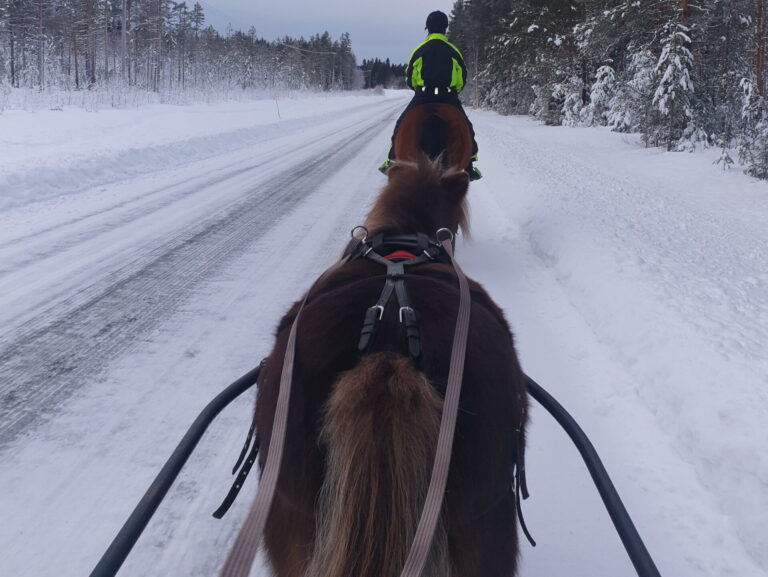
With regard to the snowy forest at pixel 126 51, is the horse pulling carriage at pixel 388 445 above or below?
below

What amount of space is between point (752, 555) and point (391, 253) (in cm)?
188

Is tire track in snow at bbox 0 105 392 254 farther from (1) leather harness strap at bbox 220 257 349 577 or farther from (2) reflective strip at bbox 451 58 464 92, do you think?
(1) leather harness strap at bbox 220 257 349 577

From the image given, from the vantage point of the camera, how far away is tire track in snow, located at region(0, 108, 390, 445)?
10.4 feet

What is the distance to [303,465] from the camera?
4.36ft

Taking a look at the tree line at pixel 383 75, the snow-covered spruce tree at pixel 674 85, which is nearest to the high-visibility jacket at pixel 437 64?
the snow-covered spruce tree at pixel 674 85

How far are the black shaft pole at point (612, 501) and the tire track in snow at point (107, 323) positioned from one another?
2.58m

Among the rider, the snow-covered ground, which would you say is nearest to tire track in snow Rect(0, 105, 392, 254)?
the snow-covered ground

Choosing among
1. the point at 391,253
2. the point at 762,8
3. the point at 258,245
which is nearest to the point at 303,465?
the point at 391,253

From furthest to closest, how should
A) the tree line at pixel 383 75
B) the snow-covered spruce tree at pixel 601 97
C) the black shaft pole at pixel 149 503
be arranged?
the tree line at pixel 383 75
the snow-covered spruce tree at pixel 601 97
the black shaft pole at pixel 149 503

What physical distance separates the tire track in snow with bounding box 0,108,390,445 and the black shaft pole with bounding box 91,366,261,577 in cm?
153

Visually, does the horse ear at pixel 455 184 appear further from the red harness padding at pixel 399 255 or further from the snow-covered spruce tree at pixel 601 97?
the snow-covered spruce tree at pixel 601 97

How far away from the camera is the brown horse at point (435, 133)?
5078 millimetres

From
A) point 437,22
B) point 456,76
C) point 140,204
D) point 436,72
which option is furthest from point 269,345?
point 140,204

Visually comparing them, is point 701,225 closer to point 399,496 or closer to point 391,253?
point 391,253
